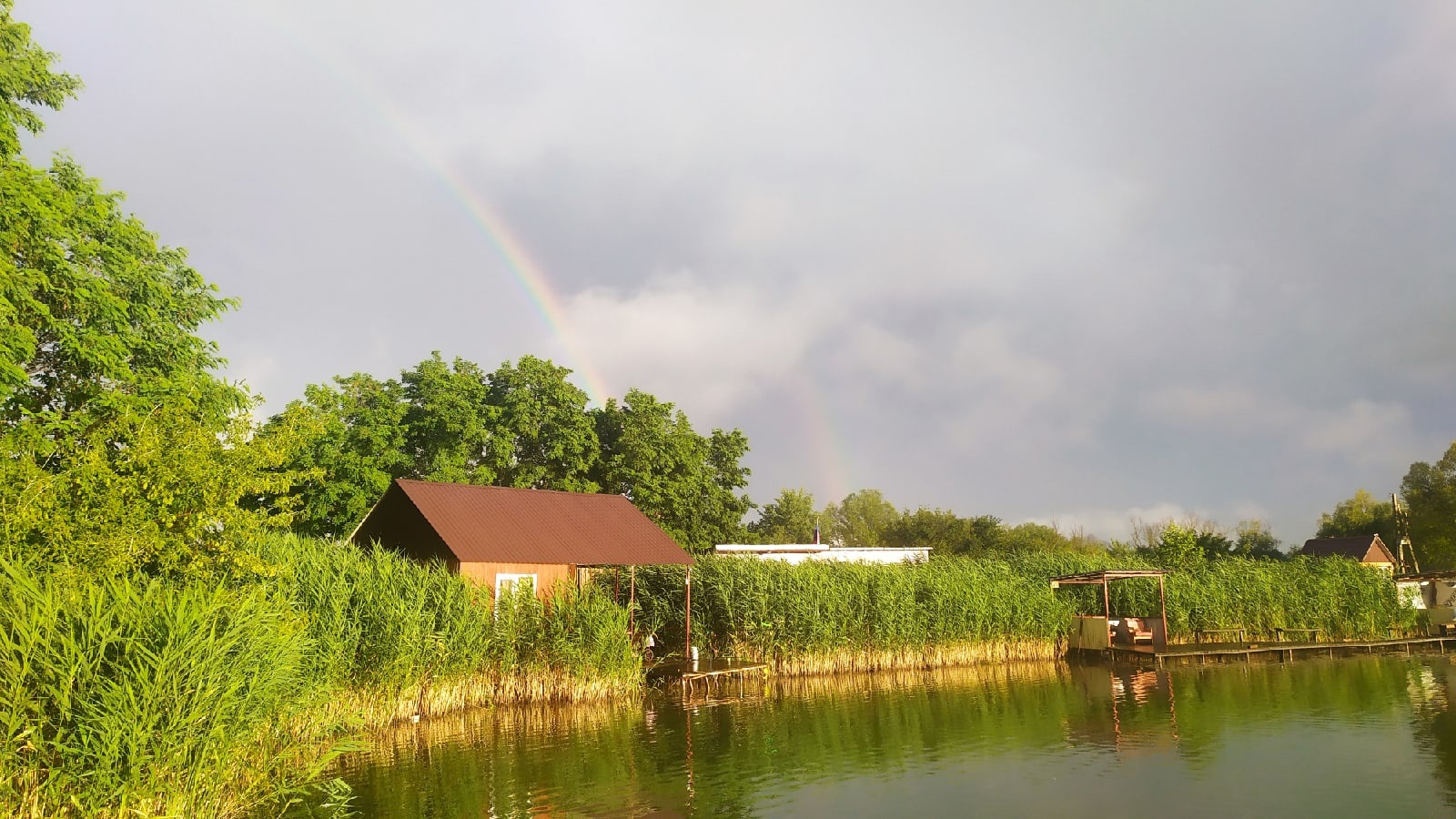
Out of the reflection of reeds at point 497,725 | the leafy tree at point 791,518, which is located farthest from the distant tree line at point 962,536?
the reflection of reeds at point 497,725

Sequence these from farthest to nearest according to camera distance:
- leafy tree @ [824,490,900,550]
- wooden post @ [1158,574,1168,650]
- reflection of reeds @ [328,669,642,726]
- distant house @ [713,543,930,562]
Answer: leafy tree @ [824,490,900,550] < distant house @ [713,543,930,562] < wooden post @ [1158,574,1168,650] < reflection of reeds @ [328,669,642,726]

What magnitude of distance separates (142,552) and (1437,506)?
87.6 m

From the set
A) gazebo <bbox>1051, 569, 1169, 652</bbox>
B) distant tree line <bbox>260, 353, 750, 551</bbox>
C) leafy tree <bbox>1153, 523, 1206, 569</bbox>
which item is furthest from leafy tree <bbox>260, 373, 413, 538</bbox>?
leafy tree <bbox>1153, 523, 1206, 569</bbox>

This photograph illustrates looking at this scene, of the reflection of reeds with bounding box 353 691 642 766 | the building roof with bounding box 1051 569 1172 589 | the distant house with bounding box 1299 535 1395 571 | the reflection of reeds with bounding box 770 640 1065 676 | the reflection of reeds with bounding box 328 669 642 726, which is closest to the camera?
the reflection of reeds with bounding box 353 691 642 766

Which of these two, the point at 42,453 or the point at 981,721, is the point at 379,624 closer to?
the point at 42,453

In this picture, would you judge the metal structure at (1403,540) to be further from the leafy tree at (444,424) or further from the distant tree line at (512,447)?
the leafy tree at (444,424)

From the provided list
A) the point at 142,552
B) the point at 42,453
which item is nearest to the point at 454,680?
the point at 142,552

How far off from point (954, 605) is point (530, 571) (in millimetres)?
15887

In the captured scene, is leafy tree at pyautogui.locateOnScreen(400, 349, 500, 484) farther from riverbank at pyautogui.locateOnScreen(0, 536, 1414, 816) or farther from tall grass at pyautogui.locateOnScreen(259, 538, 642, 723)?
tall grass at pyautogui.locateOnScreen(259, 538, 642, 723)

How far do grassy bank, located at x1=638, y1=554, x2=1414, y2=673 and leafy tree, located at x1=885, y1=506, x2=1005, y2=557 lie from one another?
93.6ft

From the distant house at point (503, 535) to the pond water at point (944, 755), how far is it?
4.79 m

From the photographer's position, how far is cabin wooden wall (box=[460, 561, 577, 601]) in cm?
2539

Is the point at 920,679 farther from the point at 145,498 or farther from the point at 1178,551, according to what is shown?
the point at 145,498

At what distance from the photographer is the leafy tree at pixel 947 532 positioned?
71.4 metres
